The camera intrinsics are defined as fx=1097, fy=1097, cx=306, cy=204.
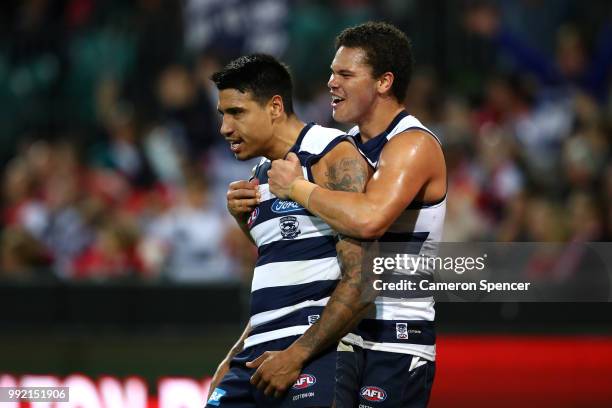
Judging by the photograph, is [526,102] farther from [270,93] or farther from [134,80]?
[270,93]

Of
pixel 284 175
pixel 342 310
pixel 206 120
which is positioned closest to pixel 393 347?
pixel 342 310

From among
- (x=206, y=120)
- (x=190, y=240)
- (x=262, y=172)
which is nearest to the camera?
(x=262, y=172)

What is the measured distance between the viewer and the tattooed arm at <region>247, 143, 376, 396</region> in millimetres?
4758

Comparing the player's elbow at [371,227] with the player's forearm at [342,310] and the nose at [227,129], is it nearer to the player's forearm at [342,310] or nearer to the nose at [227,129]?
the player's forearm at [342,310]

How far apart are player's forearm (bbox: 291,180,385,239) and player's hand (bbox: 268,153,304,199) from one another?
121mm

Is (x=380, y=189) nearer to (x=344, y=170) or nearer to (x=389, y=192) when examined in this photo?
(x=389, y=192)

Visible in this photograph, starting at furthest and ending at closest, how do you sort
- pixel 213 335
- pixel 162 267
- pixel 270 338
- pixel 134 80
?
pixel 134 80, pixel 162 267, pixel 213 335, pixel 270 338

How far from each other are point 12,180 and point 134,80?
176cm

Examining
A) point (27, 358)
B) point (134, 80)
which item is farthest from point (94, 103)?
point (27, 358)

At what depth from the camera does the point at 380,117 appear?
5.28 m

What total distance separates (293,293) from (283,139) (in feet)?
2.39

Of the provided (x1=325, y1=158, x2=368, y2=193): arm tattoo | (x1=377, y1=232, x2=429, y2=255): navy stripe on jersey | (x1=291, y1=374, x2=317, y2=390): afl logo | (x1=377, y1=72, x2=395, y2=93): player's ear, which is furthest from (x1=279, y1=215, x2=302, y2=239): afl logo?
(x1=377, y1=72, x2=395, y2=93): player's ear

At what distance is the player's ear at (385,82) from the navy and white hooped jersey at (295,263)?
0.39 m

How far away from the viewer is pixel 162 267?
9.78 meters
